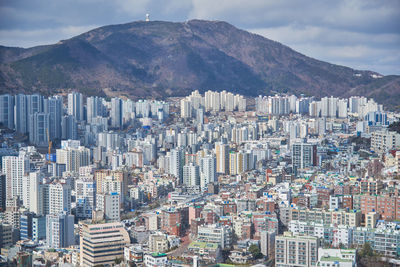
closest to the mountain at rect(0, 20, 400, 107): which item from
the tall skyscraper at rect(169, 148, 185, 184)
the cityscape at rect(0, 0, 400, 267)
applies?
the cityscape at rect(0, 0, 400, 267)

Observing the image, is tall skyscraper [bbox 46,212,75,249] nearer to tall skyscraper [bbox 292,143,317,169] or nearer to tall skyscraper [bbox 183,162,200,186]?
tall skyscraper [bbox 183,162,200,186]

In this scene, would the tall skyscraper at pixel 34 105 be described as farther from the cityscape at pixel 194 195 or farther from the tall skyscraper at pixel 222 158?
the tall skyscraper at pixel 222 158

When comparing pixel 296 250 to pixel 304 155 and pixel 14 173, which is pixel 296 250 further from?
pixel 304 155

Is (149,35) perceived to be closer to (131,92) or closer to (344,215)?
(131,92)

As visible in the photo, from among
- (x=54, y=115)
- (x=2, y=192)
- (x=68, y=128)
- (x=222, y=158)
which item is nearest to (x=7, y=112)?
(x=54, y=115)

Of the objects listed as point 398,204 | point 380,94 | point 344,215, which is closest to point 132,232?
point 344,215

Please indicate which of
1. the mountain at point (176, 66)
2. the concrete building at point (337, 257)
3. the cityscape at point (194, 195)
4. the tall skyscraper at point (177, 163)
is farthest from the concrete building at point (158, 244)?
the mountain at point (176, 66)
